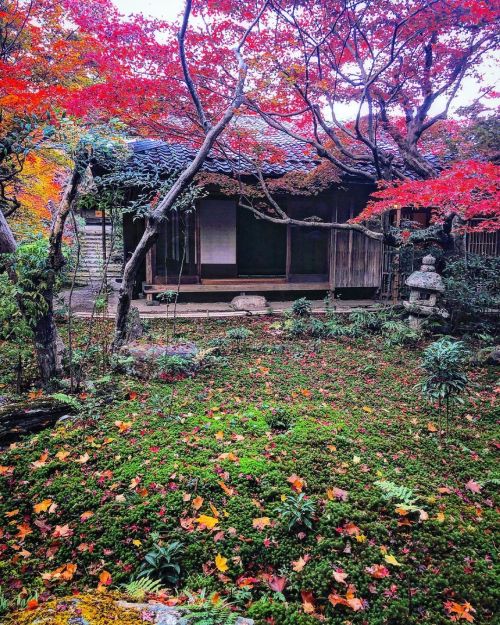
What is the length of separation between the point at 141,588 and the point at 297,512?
1.13 m

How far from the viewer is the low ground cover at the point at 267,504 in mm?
2412

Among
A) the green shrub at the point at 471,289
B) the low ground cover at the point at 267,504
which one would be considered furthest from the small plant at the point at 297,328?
the low ground cover at the point at 267,504

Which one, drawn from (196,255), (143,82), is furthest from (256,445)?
(196,255)

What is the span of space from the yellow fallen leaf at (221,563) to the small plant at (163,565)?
0.78 feet

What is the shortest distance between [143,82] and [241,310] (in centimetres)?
553

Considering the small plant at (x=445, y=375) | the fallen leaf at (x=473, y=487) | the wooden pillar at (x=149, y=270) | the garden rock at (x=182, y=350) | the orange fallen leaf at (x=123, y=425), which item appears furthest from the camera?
the wooden pillar at (x=149, y=270)

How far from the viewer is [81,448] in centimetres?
388

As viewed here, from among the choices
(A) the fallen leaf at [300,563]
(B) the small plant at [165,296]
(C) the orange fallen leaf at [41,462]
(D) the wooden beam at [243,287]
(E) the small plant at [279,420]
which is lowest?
(A) the fallen leaf at [300,563]

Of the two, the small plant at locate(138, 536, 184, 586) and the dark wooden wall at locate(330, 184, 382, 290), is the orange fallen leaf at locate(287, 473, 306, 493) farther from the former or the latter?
the dark wooden wall at locate(330, 184, 382, 290)

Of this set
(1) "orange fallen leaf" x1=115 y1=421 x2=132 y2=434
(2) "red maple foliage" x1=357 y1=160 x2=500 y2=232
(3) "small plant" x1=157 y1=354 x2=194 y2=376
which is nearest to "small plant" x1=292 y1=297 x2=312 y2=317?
(2) "red maple foliage" x1=357 y1=160 x2=500 y2=232

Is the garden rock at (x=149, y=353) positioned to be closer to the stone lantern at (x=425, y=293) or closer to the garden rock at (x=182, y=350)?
the garden rock at (x=182, y=350)

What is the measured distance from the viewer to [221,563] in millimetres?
2564

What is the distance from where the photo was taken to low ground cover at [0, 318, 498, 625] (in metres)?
2.41

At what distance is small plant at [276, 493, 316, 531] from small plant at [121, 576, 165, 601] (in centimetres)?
94
